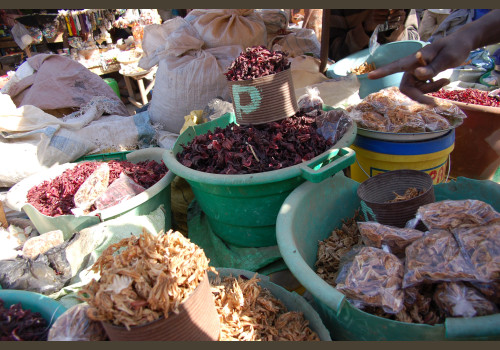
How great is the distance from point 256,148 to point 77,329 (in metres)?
1.43

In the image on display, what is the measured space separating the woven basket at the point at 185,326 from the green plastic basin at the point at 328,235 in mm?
415

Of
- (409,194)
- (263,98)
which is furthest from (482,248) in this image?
(263,98)

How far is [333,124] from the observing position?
2.42 m

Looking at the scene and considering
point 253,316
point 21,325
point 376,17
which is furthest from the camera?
point 376,17

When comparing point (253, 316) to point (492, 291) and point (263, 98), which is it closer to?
point (492, 291)

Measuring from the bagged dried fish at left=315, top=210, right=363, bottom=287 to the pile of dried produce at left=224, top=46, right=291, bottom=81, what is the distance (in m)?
Result: 1.17

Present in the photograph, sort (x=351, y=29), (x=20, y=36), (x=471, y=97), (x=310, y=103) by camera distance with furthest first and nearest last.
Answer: (x=20, y=36) → (x=351, y=29) → (x=471, y=97) → (x=310, y=103)

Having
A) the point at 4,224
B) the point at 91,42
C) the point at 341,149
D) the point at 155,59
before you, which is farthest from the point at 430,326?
the point at 91,42

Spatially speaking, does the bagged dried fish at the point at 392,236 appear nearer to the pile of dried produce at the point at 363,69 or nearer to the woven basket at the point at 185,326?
the woven basket at the point at 185,326

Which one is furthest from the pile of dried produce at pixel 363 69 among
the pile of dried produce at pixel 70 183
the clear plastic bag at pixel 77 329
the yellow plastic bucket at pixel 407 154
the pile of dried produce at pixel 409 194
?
the clear plastic bag at pixel 77 329

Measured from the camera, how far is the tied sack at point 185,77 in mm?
3576

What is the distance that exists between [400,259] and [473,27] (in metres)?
1.31

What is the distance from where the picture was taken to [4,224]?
260 centimetres

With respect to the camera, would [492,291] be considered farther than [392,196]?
No
